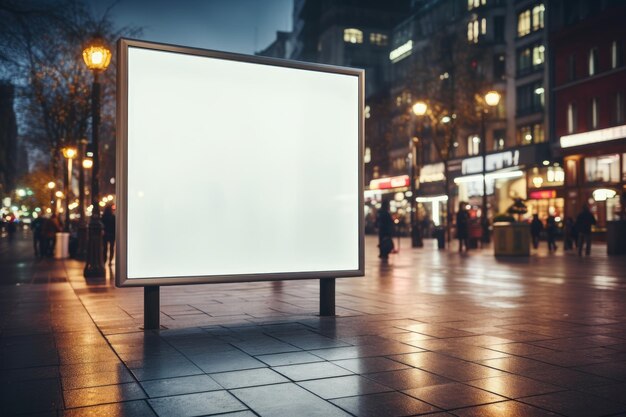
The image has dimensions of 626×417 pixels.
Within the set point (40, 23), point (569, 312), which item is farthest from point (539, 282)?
point (40, 23)

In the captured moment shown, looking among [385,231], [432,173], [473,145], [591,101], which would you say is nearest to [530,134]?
[473,145]

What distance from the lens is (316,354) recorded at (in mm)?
6484

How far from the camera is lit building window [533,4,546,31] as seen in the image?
48.9m

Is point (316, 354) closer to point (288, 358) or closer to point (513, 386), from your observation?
point (288, 358)

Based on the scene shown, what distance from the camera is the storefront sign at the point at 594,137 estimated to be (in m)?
35.6

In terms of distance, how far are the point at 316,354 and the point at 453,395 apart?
5.92 feet

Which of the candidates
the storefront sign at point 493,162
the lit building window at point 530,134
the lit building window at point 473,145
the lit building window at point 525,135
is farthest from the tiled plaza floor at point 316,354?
the lit building window at point 473,145

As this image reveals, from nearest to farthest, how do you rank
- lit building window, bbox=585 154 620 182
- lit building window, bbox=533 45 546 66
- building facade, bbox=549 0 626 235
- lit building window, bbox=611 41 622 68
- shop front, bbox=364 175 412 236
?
building facade, bbox=549 0 626 235 < lit building window, bbox=611 41 622 68 < lit building window, bbox=585 154 620 182 < lit building window, bbox=533 45 546 66 < shop front, bbox=364 175 412 236

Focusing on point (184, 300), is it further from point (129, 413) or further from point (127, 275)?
point (129, 413)

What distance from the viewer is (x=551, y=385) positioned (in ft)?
17.2

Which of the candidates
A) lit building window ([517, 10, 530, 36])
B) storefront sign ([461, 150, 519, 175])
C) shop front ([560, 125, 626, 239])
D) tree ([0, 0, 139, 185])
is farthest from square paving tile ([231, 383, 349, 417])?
lit building window ([517, 10, 530, 36])

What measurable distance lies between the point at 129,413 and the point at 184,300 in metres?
6.59

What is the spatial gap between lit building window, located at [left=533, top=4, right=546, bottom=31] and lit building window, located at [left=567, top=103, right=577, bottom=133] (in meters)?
11.0

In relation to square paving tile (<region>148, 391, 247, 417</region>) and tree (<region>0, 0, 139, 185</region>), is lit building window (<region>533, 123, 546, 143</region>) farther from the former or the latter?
square paving tile (<region>148, 391, 247, 417</region>)
